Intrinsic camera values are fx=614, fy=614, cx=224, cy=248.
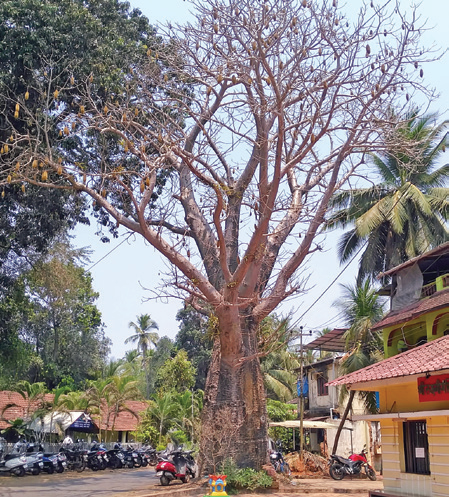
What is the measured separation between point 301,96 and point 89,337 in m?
31.1

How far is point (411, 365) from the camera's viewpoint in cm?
1141

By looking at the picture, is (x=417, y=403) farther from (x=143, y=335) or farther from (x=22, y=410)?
(x=143, y=335)

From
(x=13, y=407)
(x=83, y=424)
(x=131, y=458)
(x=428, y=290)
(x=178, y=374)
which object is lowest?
(x=131, y=458)

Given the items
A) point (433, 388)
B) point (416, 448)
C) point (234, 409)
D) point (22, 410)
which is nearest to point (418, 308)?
point (416, 448)

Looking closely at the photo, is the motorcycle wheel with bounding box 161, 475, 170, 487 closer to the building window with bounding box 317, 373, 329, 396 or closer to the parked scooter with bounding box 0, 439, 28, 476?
the parked scooter with bounding box 0, 439, 28, 476

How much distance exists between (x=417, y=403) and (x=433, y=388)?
1.26m

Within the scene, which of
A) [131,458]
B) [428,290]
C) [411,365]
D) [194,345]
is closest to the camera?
[411,365]

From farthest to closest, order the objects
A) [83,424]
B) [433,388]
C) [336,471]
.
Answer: [83,424]
[336,471]
[433,388]

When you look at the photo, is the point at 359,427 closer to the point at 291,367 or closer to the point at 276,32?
the point at 291,367

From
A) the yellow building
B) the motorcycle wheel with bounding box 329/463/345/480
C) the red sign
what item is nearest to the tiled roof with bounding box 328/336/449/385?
the yellow building

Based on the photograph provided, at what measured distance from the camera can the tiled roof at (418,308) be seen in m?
13.8

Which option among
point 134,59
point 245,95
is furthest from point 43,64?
point 245,95

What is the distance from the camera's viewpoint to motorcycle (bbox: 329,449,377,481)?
64.5 ft

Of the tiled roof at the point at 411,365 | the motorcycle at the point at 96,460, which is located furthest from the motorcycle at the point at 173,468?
the motorcycle at the point at 96,460
